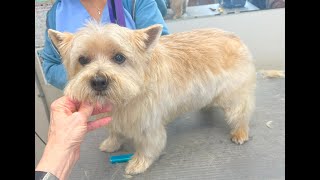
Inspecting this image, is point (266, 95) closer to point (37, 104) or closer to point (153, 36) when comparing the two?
point (153, 36)

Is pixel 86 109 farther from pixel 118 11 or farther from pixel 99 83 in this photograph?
pixel 118 11

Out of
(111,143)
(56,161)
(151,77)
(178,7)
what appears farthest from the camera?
(178,7)

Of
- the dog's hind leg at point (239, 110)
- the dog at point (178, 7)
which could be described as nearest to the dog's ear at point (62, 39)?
the dog's hind leg at point (239, 110)

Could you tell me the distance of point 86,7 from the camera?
1513 millimetres

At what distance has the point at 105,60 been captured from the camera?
113 centimetres

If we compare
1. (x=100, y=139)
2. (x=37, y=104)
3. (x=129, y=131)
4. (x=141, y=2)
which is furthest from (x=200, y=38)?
(x=37, y=104)

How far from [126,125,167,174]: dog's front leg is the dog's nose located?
15.9 inches

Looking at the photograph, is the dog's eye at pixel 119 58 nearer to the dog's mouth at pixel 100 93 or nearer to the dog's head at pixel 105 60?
the dog's head at pixel 105 60

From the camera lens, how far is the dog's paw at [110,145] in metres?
1.55

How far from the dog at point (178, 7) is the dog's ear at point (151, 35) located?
936 millimetres

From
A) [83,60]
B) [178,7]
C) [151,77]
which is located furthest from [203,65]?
[178,7]

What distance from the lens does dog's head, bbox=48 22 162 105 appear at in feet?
3.50

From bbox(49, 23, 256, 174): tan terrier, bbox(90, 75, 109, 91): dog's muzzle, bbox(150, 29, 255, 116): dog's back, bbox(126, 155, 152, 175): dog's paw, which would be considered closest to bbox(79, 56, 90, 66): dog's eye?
bbox(49, 23, 256, 174): tan terrier

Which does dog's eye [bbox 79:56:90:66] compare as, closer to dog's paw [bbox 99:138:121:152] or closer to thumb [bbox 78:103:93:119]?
thumb [bbox 78:103:93:119]
